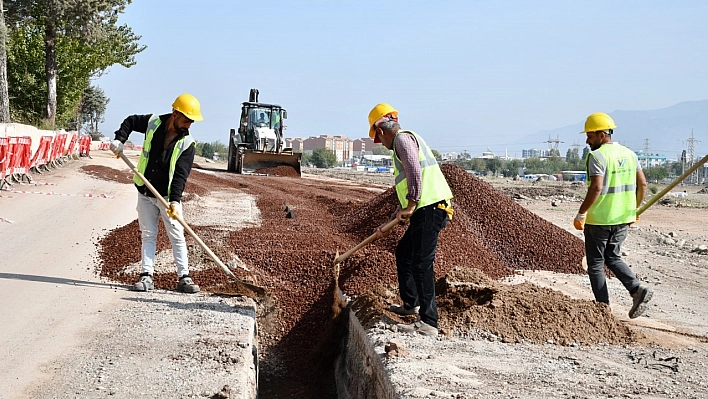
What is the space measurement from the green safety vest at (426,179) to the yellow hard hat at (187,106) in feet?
7.09

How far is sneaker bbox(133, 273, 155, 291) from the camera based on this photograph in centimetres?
738

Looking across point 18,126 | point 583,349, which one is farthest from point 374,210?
point 18,126

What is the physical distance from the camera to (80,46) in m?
35.9

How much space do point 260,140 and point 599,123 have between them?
942 inches

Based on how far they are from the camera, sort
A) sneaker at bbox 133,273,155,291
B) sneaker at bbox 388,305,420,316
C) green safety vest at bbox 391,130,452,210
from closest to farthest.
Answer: green safety vest at bbox 391,130,452,210, sneaker at bbox 388,305,420,316, sneaker at bbox 133,273,155,291

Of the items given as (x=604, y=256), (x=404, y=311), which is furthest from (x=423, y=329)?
(x=604, y=256)

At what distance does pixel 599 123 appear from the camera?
6875 millimetres

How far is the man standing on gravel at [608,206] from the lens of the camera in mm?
6723

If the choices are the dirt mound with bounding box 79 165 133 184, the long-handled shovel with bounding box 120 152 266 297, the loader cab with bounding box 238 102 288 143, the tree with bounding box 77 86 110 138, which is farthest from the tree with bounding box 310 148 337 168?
the long-handled shovel with bounding box 120 152 266 297

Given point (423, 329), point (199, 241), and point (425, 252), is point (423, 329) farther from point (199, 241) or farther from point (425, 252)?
point (199, 241)

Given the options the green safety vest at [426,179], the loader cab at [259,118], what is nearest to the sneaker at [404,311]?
the green safety vest at [426,179]

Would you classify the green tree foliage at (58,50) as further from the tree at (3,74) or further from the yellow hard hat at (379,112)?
the yellow hard hat at (379,112)

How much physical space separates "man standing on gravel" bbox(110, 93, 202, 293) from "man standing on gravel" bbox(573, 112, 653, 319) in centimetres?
379

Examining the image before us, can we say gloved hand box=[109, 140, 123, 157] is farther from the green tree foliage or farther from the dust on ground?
the green tree foliage
